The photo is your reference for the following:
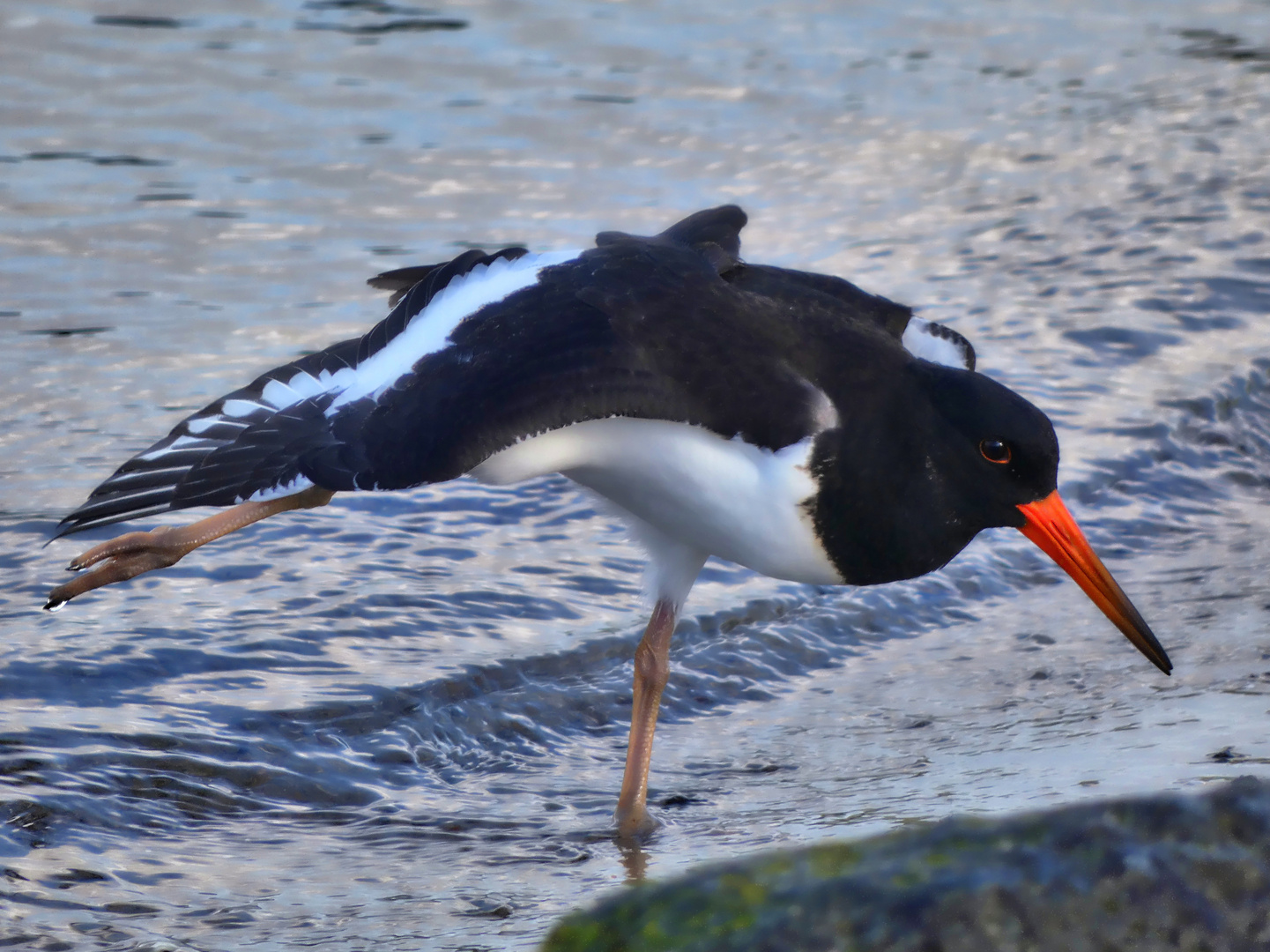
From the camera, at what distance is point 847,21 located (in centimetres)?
1230

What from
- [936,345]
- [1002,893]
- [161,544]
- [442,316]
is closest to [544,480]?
[936,345]

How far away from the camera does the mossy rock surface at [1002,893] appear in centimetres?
204

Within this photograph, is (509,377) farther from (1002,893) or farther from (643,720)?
(1002,893)

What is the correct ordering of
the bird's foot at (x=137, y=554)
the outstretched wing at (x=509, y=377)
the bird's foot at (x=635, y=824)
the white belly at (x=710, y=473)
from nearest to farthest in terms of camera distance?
the outstretched wing at (x=509, y=377) < the white belly at (x=710, y=473) < the bird's foot at (x=137, y=554) < the bird's foot at (x=635, y=824)

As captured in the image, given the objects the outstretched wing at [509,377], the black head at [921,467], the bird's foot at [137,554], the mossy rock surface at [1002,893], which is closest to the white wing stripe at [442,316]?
the outstretched wing at [509,377]

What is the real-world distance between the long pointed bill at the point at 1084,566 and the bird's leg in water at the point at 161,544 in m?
1.88

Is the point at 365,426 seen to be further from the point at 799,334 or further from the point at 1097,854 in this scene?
the point at 1097,854

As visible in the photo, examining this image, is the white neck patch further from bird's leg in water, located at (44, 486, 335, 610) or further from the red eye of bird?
bird's leg in water, located at (44, 486, 335, 610)

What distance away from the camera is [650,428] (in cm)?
398

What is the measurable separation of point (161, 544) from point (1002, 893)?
268 centimetres

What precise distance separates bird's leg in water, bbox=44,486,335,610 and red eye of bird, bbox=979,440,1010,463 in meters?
1.68

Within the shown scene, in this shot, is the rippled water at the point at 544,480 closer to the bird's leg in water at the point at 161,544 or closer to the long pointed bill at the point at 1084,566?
the long pointed bill at the point at 1084,566

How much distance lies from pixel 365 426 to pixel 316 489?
1.25ft

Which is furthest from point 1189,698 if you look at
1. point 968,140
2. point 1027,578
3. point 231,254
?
point 968,140
